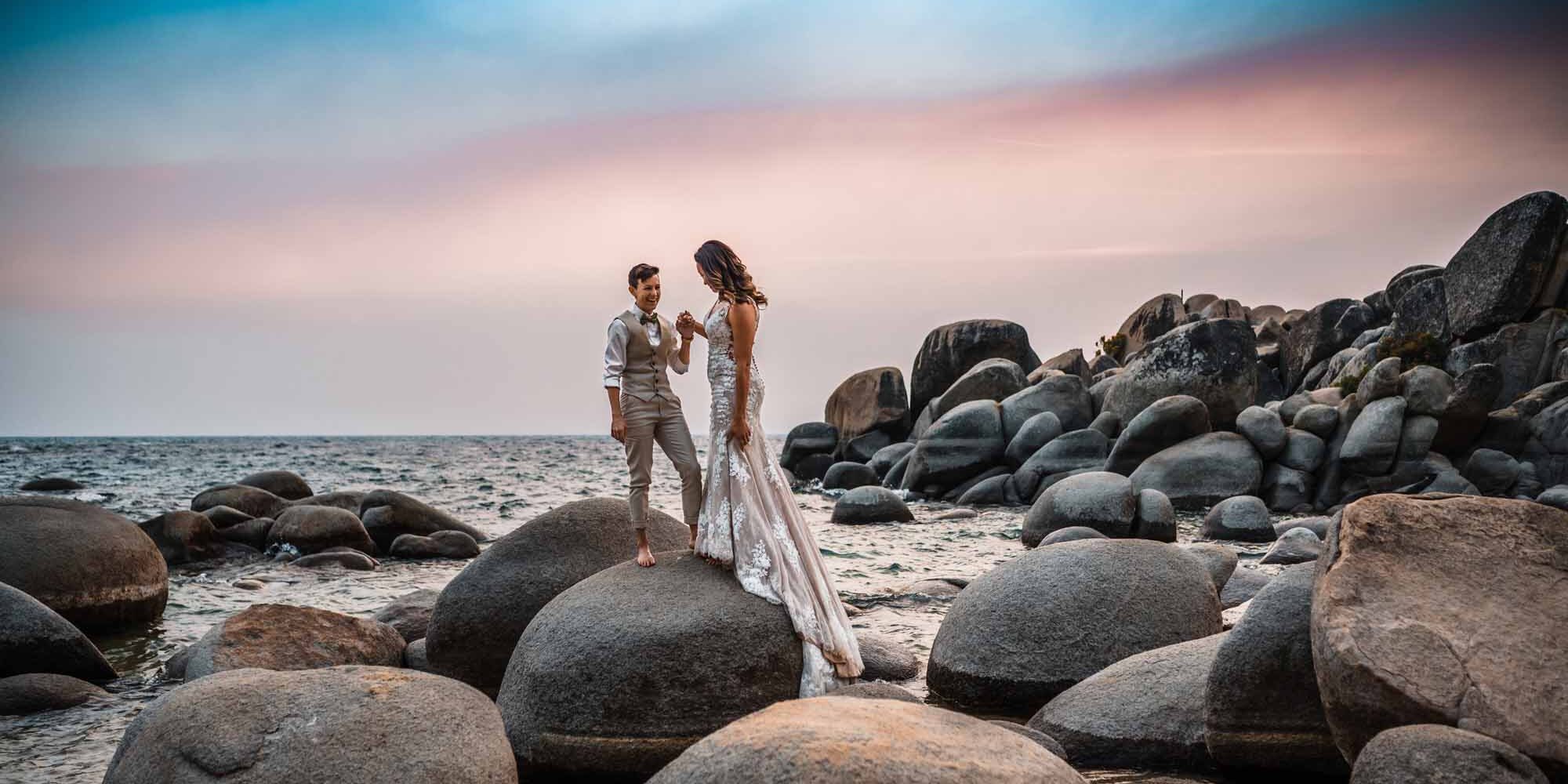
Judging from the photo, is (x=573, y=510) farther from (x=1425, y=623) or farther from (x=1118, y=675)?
(x=1425, y=623)

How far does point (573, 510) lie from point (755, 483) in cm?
199

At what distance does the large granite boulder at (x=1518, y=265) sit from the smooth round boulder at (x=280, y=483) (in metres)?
27.1

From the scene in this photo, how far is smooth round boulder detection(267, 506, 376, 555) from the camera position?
17.8 meters

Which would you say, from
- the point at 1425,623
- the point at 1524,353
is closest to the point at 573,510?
the point at 1425,623

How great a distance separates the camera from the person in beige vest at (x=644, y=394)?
25.0 feet

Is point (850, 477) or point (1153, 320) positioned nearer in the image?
point (850, 477)

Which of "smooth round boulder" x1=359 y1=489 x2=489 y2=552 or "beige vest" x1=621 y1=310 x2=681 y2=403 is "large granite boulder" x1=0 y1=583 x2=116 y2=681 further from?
"smooth round boulder" x1=359 y1=489 x2=489 y2=552

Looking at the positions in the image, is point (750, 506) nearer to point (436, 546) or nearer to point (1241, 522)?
point (436, 546)

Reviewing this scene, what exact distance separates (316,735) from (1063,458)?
22870mm

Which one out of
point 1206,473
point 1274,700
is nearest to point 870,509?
point 1206,473

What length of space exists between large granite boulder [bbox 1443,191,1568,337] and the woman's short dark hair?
80.7 feet

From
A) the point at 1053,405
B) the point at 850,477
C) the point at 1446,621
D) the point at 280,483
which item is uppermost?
the point at 1053,405

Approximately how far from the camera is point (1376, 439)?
21.5 metres

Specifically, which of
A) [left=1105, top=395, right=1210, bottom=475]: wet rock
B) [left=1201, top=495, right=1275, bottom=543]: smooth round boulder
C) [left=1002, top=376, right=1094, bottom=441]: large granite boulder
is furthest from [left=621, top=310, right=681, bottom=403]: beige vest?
[left=1002, top=376, right=1094, bottom=441]: large granite boulder
